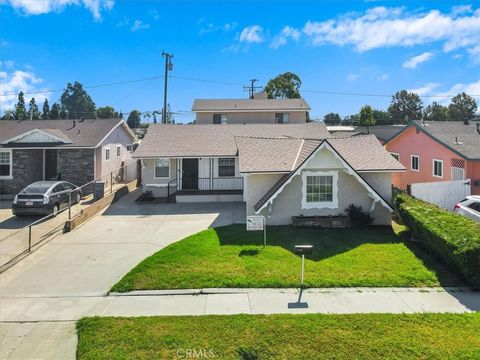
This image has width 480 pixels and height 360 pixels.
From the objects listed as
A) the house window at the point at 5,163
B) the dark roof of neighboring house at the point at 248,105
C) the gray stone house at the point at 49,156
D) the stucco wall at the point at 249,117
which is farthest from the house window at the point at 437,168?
the house window at the point at 5,163

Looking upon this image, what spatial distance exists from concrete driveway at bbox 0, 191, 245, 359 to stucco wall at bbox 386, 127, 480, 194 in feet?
38.5

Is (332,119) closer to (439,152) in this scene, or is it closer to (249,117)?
(249,117)

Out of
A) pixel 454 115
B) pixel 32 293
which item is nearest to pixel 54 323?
pixel 32 293

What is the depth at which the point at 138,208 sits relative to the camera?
1862 centimetres

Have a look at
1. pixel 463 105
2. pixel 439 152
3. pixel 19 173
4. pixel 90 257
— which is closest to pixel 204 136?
pixel 19 173

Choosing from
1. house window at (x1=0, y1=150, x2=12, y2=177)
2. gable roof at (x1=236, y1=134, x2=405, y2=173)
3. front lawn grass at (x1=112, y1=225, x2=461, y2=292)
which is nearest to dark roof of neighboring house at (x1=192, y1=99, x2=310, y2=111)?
house window at (x1=0, y1=150, x2=12, y2=177)

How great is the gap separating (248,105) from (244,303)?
33645 mm

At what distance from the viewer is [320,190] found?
47.2 feet

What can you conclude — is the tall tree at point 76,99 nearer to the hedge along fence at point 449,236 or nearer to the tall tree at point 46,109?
the tall tree at point 46,109

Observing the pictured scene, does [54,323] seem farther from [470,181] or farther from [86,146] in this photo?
[470,181]

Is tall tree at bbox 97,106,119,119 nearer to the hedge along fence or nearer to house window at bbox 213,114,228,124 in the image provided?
house window at bbox 213,114,228,124

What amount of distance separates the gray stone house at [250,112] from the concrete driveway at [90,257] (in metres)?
22.0

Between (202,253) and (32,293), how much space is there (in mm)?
4706

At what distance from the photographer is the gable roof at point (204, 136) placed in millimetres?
20719
